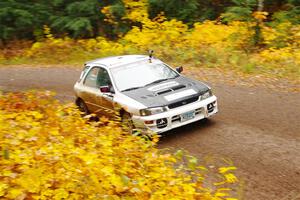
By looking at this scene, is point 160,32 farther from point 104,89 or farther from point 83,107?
point 104,89

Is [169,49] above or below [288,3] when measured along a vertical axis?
A: below

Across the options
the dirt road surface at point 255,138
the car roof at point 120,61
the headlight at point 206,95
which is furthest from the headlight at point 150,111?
the car roof at point 120,61

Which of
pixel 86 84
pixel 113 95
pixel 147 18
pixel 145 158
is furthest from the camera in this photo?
pixel 147 18

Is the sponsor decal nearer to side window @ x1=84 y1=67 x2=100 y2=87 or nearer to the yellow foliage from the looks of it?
the yellow foliage

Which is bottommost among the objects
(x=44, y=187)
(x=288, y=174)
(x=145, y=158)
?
(x=288, y=174)

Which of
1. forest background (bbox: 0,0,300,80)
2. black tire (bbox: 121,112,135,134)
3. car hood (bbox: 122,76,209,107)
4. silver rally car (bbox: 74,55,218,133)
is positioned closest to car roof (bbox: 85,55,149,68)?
silver rally car (bbox: 74,55,218,133)

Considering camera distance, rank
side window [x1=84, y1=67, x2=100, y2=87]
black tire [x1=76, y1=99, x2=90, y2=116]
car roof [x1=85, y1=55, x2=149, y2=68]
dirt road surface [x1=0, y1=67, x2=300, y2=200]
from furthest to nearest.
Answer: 1. black tire [x1=76, y1=99, x2=90, y2=116]
2. side window [x1=84, y1=67, x2=100, y2=87]
3. car roof [x1=85, y1=55, x2=149, y2=68]
4. dirt road surface [x1=0, y1=67, x2=300, y2=200]

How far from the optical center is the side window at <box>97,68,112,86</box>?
1020 cm

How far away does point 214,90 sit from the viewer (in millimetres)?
12969

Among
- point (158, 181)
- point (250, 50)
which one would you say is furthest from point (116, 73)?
point (250, 50)

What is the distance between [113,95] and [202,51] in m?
8.72

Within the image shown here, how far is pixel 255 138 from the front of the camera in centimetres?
865

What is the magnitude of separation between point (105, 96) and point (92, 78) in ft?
3.71

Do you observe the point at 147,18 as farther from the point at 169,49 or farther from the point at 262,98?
the point at 262,98
